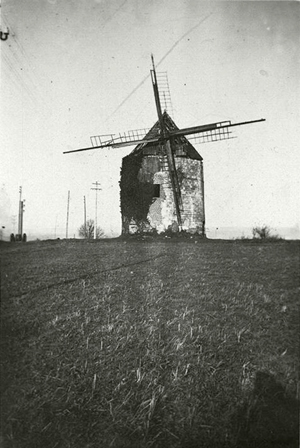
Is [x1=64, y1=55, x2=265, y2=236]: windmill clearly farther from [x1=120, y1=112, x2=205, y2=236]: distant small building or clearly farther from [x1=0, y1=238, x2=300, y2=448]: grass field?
[x1=0, y1=238, x2=300, y2=448]: grass field

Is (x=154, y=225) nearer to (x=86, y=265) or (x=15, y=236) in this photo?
(x=15, y=236)

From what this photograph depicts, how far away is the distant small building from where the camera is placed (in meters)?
17.1

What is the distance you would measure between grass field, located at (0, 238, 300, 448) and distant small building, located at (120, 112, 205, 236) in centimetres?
1125

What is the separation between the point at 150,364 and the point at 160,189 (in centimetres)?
1443

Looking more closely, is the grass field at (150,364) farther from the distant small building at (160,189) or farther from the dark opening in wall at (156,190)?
the dark opening in wall at (156,190)

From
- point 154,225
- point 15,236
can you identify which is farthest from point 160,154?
point 15,236

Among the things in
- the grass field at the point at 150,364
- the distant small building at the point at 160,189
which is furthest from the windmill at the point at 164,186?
the grass field at the point at 150,364

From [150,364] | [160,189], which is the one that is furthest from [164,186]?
[150,364]

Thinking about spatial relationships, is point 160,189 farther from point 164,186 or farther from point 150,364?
point 150,364

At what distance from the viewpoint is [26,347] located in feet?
11.9

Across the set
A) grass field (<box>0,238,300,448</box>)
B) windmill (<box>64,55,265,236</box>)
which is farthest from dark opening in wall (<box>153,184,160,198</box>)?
grass field (<box>0,238,300,448</box>)

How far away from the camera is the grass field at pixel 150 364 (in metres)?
2.81

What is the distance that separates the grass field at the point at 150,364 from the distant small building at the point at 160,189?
443 inches

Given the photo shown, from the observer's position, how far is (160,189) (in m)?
17.4
